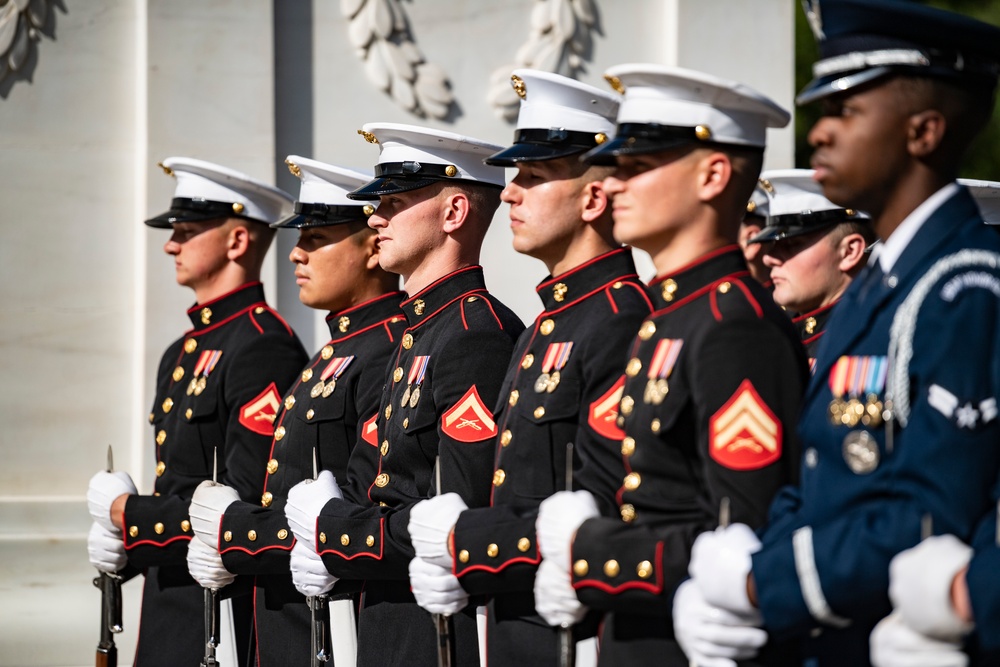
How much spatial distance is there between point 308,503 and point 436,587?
39.6 inches

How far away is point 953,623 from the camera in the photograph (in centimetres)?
262

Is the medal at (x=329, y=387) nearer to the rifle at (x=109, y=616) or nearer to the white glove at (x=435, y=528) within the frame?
the rifle at (x=109, y=616)

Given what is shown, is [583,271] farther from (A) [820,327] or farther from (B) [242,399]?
(B) [242,399]

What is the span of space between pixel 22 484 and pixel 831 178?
6.55 meters

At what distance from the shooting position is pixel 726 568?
9.85ft

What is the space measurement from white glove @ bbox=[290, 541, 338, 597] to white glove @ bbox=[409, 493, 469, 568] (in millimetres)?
958

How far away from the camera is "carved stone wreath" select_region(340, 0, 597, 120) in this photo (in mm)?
8977

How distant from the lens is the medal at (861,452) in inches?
114

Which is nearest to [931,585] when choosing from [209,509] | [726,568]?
[726,568]

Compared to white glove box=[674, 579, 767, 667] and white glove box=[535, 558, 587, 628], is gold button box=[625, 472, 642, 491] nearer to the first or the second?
white glove box=[535, 558, 587, 628]

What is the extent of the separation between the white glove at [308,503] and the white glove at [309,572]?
1.5 inches

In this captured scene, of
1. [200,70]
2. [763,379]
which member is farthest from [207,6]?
[763,379]

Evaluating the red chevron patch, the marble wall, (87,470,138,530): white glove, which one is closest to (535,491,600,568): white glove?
the red chevron patch

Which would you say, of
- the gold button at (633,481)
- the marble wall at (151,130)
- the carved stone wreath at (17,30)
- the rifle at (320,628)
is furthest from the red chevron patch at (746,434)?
the carved stone wreath at (17,30)
